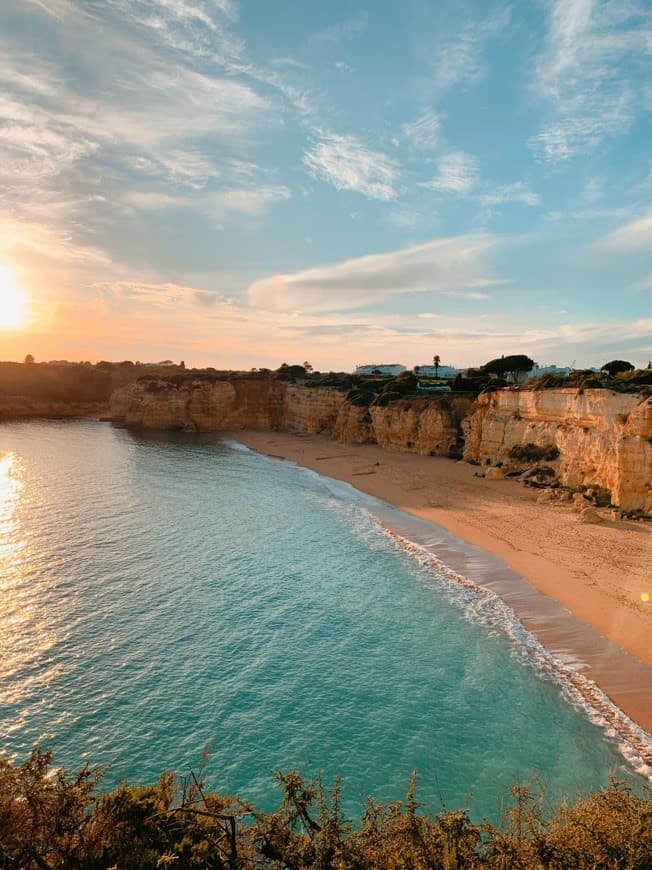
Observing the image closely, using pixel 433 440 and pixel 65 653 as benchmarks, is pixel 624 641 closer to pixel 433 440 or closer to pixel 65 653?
pixel 65 653

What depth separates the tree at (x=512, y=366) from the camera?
212 ft

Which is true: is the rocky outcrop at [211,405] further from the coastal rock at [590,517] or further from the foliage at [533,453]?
the coastal rock at [590,517]

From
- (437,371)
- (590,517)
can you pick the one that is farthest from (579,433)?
(437,371)

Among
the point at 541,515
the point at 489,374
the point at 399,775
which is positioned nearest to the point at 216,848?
the point at 399,775

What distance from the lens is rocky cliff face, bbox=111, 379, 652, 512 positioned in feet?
99.1

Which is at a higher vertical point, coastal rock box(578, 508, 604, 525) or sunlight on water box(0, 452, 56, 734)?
coastal rock box(578, 508, 604, 525)

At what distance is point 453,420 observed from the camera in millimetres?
52312

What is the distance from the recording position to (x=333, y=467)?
50.3 meters

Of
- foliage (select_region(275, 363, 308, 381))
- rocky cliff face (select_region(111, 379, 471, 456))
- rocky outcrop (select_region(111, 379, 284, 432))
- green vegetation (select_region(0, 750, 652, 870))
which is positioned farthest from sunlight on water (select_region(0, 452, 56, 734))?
foliage (select_region(275, 363, 308, 381))

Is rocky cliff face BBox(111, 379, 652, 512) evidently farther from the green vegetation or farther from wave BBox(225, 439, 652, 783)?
the green vegetation

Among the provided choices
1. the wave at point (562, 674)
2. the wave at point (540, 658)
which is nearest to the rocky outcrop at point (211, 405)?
the wave at point (540, 658)

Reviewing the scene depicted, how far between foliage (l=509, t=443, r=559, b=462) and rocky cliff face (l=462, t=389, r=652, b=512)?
0.94 feet

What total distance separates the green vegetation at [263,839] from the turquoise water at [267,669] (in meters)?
3.49

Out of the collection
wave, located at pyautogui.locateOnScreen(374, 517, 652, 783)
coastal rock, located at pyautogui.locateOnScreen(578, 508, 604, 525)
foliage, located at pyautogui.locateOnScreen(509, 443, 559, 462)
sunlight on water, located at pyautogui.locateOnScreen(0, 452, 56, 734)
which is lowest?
wave, located at pyautogui.locateOnScreen(374, 517, 652, 783)
